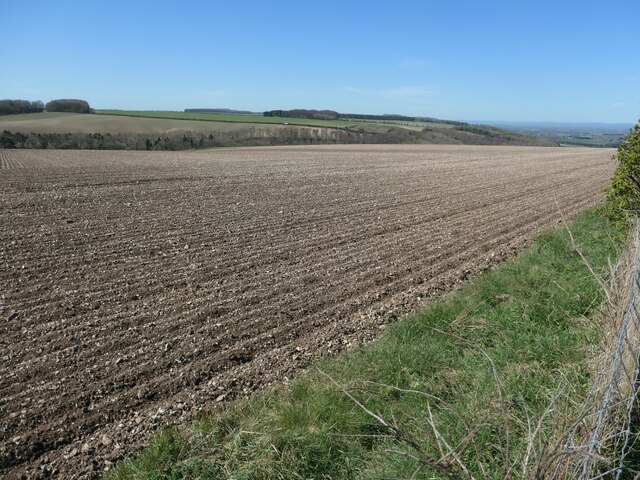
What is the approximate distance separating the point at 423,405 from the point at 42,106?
11385cm

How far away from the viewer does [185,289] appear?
8.42 meters

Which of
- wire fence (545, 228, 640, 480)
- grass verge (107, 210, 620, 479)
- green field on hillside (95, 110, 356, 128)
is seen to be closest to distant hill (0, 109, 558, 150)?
green field on hillside (95, 110, 356, 128)

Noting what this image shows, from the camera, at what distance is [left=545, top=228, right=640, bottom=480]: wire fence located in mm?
2523

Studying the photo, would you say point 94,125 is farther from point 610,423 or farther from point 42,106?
point 610,423

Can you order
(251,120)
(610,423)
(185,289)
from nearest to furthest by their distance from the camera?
1. (610,423)
2. (185,289)
3. (251,120)

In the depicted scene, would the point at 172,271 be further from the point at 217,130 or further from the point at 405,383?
the point at 217,130

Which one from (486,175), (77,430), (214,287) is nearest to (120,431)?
(77,430)

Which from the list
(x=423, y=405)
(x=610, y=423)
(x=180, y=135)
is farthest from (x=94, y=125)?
(x=610, y=423)

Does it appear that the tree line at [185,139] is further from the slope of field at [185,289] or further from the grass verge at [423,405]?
the grass verge at [423,405]

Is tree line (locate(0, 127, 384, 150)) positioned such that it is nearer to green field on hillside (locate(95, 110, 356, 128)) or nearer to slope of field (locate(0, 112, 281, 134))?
slope of field (locate(0, 112, 281, 134))

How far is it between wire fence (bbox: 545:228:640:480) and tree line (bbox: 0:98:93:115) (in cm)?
10641

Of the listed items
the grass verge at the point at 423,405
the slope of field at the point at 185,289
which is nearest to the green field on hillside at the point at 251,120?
the slope of field at the point at 185,289

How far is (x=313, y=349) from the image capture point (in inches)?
253

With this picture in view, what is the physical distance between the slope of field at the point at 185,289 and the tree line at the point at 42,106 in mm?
88118
